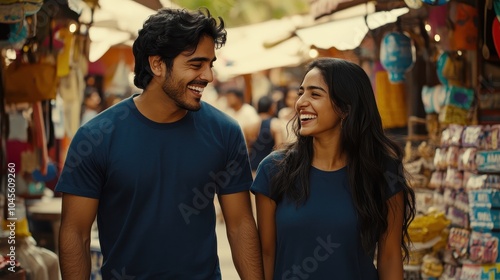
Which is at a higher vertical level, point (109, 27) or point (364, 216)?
point (109, 27)

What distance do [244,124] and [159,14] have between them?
34.0 ft

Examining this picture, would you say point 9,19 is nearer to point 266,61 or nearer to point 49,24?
point 49,24

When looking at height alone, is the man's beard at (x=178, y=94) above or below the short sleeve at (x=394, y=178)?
above

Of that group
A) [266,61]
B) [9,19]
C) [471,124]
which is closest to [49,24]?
→ [9,19]

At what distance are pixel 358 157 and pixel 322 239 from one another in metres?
0.44

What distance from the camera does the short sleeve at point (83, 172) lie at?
425cm

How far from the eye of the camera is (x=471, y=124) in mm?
8414

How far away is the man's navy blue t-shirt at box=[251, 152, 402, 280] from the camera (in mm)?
4191

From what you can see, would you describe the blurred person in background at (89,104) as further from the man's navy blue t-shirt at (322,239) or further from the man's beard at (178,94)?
the man's navy blue t-shirt at (322,239)

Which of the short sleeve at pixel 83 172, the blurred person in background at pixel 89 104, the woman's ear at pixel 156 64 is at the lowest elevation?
the blurred person in background at pixel 89 104

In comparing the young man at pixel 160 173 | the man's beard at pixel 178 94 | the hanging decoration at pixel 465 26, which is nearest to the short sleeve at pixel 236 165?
the young man at pixel 160 173

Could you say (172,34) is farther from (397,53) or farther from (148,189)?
(397,53)

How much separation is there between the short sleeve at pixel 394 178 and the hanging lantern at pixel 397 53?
208 inches

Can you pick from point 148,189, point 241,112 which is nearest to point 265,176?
point 148,189
